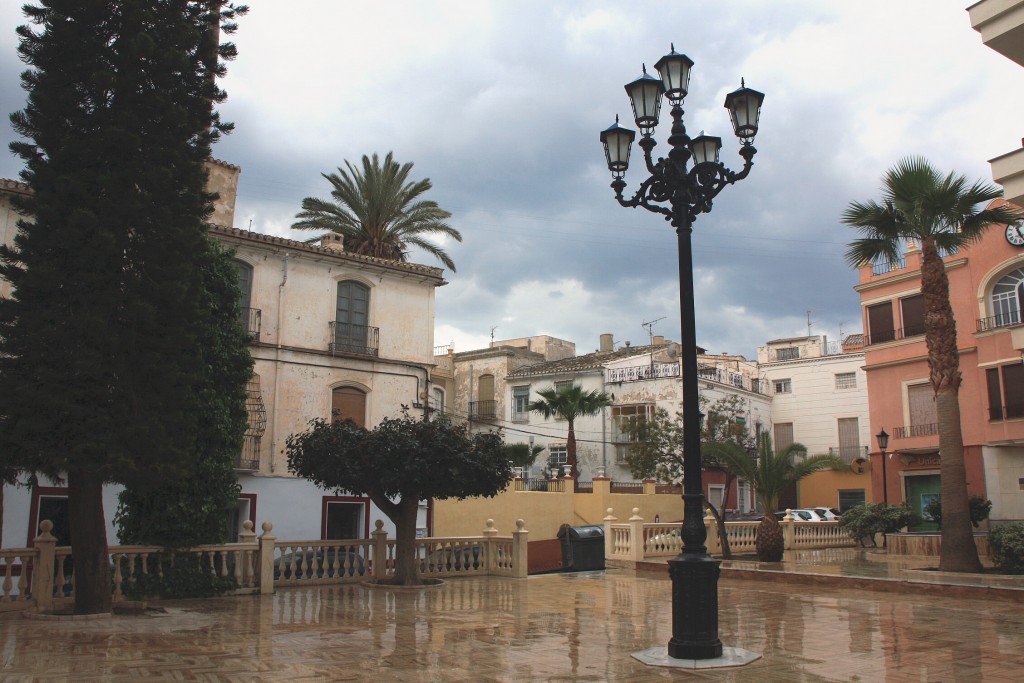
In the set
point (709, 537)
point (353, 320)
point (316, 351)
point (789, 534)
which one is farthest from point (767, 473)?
point (316, 351)

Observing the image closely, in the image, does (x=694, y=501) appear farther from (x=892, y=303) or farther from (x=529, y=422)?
(x=529, y=422)

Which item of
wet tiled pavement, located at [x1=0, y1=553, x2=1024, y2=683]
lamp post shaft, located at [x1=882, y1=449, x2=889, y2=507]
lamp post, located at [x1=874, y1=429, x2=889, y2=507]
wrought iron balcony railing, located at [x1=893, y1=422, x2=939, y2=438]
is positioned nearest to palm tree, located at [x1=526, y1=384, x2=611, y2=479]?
lamp post shaft, located at [x1=882, y1=449, x2=889, y2=507]

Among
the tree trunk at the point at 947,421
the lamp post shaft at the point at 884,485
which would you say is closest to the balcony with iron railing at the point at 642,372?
the lamp post shaft at the point at 884,485

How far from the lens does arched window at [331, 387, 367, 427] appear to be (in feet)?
86.7

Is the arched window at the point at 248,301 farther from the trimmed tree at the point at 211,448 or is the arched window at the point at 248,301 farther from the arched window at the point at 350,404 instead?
the trimmed tree at the point at 211,448

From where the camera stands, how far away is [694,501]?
28.3ft

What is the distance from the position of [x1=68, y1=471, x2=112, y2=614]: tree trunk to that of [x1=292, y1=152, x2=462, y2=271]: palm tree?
60.8ft

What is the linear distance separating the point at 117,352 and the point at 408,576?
7.27 m

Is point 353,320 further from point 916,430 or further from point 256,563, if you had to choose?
point 916,430

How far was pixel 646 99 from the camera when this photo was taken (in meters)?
9.67

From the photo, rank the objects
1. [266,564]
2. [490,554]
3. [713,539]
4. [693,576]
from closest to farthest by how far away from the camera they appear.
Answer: [693,576] → [266,564] → [490,554] → [713,539]

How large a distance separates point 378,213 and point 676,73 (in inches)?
847

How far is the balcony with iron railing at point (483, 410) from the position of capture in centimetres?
4725

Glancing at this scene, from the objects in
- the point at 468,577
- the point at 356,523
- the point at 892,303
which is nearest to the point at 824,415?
the point at 892,303
